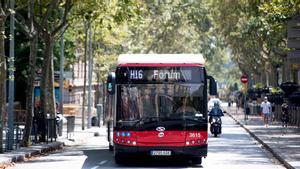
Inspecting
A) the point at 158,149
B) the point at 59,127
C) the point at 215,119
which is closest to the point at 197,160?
the point at 158,149

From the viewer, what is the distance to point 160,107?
23531 millimetres

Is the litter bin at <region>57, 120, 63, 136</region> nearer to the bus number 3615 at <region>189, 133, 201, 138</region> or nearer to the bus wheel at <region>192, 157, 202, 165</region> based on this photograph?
the bus wheel at <region>192, 157, 202, 165</region>

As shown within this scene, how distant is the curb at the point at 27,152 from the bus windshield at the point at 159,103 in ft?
A: 11.5

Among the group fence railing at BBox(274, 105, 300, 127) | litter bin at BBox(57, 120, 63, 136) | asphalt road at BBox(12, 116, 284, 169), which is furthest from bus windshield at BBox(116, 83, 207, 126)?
fence railing at BBox(274, 105, 300, 127)

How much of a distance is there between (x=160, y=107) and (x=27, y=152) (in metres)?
6.91

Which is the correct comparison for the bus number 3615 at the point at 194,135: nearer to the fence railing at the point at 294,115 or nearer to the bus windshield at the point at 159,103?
the bus windshield at the point at 159,103

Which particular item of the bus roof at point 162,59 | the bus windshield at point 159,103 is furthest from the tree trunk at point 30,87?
the bus windshield at point 159,103

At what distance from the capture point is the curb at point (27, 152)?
24.6 m

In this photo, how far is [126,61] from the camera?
2400 cm

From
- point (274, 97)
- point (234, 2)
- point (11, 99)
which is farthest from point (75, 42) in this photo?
point (11, 99)

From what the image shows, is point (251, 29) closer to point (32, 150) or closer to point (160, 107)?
point (32, 150)

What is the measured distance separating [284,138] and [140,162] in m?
15.3

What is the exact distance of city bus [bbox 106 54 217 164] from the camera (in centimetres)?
2347

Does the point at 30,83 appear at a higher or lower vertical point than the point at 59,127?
higher
